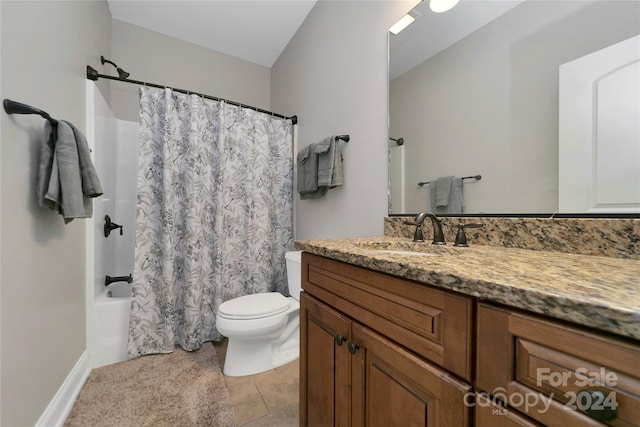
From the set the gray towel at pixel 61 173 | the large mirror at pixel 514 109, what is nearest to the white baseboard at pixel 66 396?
the gray towel at pixel 61 173

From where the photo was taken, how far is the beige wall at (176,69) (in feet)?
6.90

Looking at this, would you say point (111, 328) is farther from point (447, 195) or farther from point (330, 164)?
point (447, 195)

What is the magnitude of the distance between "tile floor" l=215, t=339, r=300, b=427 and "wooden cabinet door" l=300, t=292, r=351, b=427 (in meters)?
0.26

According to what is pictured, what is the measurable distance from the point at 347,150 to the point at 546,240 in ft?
3.65

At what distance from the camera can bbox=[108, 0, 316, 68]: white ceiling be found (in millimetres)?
1921

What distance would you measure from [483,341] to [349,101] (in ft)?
4.96

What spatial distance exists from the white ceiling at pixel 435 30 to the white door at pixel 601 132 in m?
0.39

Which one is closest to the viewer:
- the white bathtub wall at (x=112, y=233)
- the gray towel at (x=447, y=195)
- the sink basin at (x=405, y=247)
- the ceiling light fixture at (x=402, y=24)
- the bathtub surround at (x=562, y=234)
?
the bathtub surround at (x=562, y=234)

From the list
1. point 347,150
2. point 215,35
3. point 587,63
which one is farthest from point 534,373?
point 215,35

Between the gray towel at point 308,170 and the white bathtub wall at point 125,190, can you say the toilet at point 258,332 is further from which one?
the white bathtub wall at point 125,190

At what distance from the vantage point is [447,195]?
1.10 m

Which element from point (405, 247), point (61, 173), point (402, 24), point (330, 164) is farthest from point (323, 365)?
point (402, 24)

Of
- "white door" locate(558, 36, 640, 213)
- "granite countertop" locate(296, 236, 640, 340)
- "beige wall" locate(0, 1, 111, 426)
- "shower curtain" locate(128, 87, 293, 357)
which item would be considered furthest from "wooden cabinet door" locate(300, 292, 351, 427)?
"shower curtain" locate(128, 87, 293, 357)

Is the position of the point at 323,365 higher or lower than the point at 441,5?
lower
